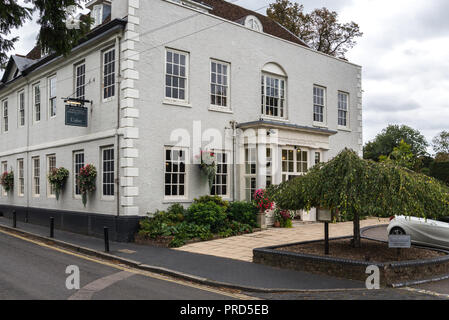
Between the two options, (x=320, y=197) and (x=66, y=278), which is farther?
(x=320, y=197)

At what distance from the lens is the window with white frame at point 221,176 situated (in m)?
17.0

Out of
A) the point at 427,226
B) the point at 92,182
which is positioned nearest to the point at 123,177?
the point at 92,182

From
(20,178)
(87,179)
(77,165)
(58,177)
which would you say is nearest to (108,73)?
(87,179)

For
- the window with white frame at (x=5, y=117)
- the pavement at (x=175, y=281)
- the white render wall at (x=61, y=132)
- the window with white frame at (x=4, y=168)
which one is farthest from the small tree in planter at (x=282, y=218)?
the window with white frame at (x=5, y=117)

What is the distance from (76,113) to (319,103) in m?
11.7

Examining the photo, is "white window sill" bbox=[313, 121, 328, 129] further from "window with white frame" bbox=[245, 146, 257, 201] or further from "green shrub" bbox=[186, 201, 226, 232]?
"green shrub" bbox=[186, 201, 226, 232]

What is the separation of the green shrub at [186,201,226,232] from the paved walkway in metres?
0.77

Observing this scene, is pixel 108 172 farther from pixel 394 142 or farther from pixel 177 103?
pixel 394 142

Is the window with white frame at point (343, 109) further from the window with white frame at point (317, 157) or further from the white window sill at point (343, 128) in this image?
the window with white frame at point (317, 157)

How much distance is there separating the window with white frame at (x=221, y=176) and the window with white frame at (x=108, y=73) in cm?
469

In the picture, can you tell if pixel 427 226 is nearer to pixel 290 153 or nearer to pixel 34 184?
pixel 290 153

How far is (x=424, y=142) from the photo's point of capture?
69312mm

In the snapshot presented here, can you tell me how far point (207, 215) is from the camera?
14.5m
